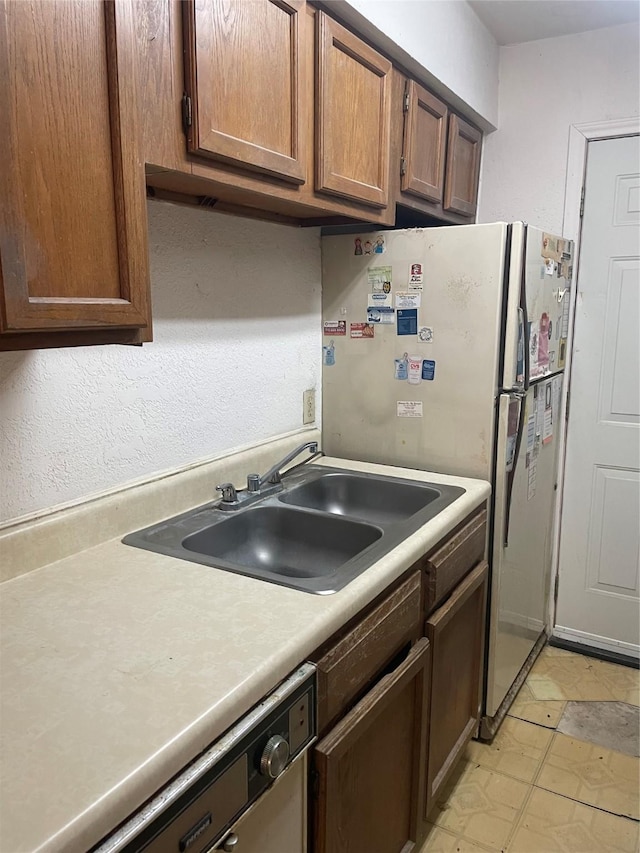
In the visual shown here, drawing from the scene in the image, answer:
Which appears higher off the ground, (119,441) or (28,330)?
(28,330)

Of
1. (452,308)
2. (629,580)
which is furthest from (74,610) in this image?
(629,580)

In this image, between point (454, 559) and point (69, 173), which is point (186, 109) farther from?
point (454, 559)

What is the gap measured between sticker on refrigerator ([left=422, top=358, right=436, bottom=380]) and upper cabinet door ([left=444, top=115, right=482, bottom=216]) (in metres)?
0.63

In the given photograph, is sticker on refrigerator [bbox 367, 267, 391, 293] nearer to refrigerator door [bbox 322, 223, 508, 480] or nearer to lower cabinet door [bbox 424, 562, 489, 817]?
refrigerator door [bbox 322, 223, 508, 480]

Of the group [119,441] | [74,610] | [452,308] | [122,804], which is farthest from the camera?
[452,308]

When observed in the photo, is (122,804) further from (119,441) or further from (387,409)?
(387,409)

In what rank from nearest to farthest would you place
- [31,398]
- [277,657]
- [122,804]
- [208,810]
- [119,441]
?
[122,804]
[208,810]
[277,657]
[31,398]
[119,441]

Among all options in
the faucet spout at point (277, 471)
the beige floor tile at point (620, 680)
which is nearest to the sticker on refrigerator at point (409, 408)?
the faucet spout at point (277, 471)

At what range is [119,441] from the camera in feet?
4.82

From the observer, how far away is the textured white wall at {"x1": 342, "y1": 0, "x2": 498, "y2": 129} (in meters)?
1.66

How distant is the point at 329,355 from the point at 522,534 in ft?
3.09

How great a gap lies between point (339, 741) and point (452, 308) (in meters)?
1.30

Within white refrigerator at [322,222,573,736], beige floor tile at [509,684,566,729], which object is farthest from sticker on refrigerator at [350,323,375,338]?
beige floor tile at [509,684,566,729]

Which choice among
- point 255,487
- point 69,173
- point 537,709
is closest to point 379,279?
point 255,487
